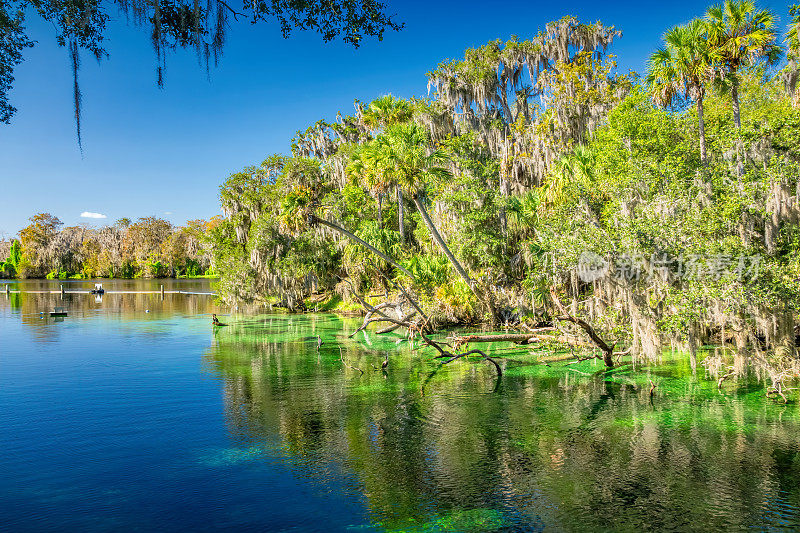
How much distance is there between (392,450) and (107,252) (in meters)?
119

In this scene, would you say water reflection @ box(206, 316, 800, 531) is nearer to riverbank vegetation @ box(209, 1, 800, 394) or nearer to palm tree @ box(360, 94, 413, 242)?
riverbank vegetation @ box(209, 1, 800, 394)

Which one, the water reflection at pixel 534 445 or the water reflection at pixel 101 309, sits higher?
the water reflection at pixel 101 309

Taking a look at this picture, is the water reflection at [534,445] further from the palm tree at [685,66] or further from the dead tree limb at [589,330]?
the palm tree at [685,66]

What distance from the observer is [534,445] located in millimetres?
11438

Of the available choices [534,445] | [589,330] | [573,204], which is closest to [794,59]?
[573,204]

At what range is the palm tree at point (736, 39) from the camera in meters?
17.8

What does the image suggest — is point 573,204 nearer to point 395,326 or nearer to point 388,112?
point 395,326

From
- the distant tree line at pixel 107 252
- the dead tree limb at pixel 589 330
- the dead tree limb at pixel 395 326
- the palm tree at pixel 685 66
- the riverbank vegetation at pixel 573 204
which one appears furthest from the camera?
the distant tree line at pixel 107 252

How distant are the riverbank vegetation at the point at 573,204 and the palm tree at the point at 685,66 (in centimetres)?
6

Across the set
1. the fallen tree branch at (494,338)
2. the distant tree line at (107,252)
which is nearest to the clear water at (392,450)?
the fallen tree branch at (494,338)

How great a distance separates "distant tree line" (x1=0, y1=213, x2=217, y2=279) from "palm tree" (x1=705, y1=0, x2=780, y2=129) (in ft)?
334

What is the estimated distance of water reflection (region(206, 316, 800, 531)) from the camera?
8523mm

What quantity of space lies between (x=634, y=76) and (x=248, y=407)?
1084 inches

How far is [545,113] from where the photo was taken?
29.9 meters
